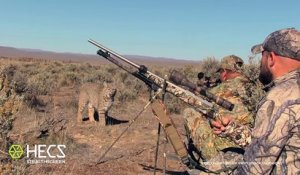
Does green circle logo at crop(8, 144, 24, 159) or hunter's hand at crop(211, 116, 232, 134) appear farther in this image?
green circle logo at crop(8, 144, 24, 159)

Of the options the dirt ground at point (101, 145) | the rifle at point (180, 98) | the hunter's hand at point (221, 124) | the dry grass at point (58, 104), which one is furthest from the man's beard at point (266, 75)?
the dirt ground at point (101, 145)

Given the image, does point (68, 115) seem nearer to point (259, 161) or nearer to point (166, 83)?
point (166, 83)

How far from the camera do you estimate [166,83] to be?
586cm

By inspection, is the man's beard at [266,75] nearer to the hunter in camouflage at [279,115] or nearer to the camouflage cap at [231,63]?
the hunter in camouflage at [279,115]

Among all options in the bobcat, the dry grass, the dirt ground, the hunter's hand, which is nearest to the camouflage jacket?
the hunter's hand

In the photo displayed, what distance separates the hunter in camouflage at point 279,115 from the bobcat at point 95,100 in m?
A: 9.53

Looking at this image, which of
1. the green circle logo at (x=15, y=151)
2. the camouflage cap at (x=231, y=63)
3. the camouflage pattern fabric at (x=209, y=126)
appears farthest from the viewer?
the camouflage cap at (x=231, y=63)

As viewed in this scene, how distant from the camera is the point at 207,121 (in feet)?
21.2

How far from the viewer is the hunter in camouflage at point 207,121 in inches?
255

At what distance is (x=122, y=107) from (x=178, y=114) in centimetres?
206

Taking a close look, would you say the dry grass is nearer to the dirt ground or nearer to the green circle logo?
the dirt ground

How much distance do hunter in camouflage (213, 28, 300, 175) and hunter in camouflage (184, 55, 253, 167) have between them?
306 centimetres

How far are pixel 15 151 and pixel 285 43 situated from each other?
4.66 m

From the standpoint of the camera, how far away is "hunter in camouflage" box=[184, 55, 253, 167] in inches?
255
